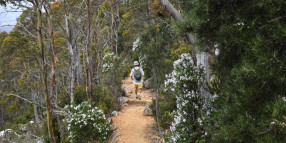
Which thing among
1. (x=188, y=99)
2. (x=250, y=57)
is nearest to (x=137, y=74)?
(x=188, y=99)

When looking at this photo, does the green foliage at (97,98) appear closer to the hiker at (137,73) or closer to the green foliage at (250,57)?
the hiker at (137,73)

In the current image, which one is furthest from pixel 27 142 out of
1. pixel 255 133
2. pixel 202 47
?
pixel 255 133

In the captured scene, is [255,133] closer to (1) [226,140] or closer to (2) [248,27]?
(1) [226,140]

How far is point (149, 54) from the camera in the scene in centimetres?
597

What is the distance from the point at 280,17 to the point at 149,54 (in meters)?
4.32

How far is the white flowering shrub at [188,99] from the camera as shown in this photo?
11.1 ft

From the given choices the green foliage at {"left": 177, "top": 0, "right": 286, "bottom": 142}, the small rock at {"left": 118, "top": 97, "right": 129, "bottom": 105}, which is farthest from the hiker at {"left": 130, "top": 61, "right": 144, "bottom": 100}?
the green foliage at {"left": 177, "top": 0, "right": 286, "bottom": 142}

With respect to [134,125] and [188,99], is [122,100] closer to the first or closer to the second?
[134,125]

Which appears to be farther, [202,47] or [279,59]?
[202,47]

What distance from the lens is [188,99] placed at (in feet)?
11.2

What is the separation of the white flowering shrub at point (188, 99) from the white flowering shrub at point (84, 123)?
2230 mm

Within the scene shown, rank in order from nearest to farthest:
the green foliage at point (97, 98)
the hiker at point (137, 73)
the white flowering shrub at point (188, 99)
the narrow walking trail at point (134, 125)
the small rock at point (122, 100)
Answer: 1. the white flowering shrub at point (188, 99)
2. the narrow walking trail at point (134, 125)
3. the green foliage at point (97, 98)
4. the hiker at point (137, 73)
5. the small rock at point (122, 100)

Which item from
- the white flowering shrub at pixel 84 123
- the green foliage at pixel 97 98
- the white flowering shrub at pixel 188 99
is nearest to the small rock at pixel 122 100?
the green foliage at pixel 97 98

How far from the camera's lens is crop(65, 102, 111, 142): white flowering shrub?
16.7 ft
